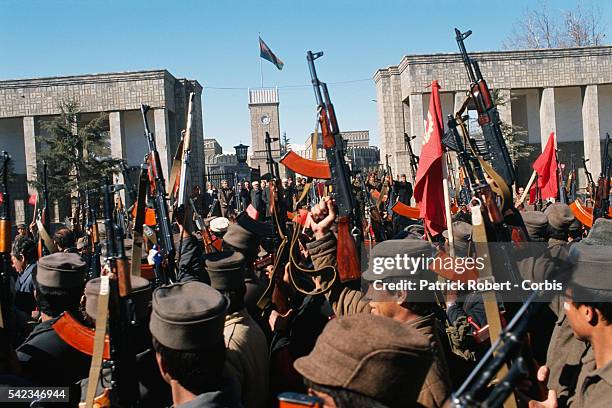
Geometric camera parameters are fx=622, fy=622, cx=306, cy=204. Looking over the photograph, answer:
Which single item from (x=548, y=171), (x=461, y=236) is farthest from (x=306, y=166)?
(x=548, y=171)

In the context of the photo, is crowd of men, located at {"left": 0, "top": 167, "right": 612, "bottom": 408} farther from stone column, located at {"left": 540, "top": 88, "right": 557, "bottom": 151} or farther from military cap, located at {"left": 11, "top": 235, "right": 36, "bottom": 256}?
stone column, located at {"left": 540, "top": 88, "right": 557, "bottom": 151}

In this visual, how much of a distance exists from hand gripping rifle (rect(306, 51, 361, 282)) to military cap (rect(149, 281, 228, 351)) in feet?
4.95

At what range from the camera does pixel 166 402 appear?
9.96 ft

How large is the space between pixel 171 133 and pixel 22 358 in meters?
31.0

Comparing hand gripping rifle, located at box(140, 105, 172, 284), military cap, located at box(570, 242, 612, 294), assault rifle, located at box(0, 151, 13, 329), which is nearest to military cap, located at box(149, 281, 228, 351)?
assault rifle, located at box(0, 151, 13, 329)

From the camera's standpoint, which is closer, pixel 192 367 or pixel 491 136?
pixel 192 367

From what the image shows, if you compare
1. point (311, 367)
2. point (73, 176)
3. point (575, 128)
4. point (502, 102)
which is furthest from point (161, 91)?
point (311, 367)

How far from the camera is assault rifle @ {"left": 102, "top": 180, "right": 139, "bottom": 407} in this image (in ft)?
9.09

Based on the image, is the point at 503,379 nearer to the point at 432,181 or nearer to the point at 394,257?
the point at 394,257

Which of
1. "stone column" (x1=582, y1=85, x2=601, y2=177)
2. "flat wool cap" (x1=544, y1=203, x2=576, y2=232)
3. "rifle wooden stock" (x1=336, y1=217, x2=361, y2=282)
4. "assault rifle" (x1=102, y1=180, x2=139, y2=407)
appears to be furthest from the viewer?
"stone column" (x1=582, y1=85, x2=601, y2=177)

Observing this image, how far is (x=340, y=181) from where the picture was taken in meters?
5.49

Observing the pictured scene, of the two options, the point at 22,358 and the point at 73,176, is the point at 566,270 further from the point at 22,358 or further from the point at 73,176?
the point at 73,176

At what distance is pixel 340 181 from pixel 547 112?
3159cm

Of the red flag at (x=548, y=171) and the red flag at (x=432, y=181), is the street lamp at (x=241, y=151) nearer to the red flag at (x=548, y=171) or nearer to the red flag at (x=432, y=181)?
the red flag at (x=548, y=171)
